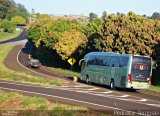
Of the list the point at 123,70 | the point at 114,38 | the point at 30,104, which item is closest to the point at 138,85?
the point at 123,70

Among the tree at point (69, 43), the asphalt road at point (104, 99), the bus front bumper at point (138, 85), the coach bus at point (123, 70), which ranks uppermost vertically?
the tree at point (69, 43)

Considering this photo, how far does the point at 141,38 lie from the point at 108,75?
1918 centimetres

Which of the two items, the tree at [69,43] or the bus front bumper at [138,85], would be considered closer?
the bus front bumper at [138,85]

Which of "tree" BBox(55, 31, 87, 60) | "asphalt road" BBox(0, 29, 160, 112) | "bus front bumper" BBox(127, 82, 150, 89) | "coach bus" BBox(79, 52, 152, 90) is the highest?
"tree" BBox(55, 31, 87, 60)

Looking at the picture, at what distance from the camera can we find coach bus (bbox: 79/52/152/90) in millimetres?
38688

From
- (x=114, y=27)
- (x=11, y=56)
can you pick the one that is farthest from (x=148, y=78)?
(x=11, y=56)

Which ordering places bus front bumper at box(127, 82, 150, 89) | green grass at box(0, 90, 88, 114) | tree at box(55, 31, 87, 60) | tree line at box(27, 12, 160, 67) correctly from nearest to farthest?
green grass at box(0, 90, 88, 114) → bus front bumper at box(127, 82, 150, 89) → tree line at box(27, 12, 160, 67) → tree at box(55, 31, 87, 60)

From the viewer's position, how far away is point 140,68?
38.8 metres

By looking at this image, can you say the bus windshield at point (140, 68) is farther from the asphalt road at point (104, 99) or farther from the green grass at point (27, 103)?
the green grass at point (27, 103)

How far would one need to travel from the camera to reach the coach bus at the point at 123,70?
127ft

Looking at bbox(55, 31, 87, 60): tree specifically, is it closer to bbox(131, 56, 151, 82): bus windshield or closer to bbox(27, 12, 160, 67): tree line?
bbox(27, 12, 160, 67): tree line

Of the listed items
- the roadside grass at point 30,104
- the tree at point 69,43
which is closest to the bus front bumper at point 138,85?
the roadside grass at point 30,104

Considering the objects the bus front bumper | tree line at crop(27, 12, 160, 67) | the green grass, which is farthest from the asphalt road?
tree line at crop(27, 12, 160, 67)

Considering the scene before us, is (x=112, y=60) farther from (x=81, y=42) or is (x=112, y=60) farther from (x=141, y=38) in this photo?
(x=81, y=42)
